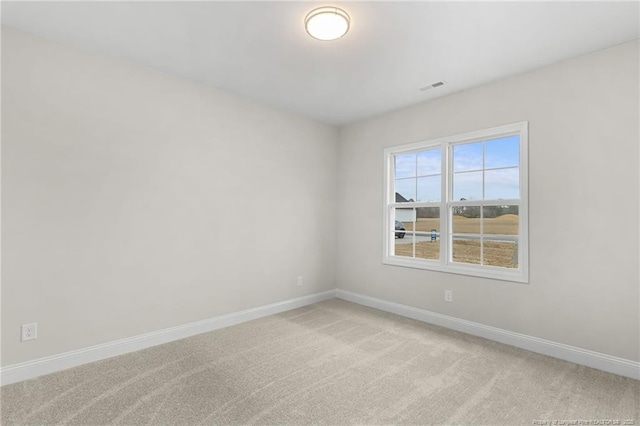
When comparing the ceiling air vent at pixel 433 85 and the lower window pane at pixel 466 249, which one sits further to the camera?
the lower window pane at pixel 466 249

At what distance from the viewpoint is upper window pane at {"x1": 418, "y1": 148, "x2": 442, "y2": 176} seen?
150 inches

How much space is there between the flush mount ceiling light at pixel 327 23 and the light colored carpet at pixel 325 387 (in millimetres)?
2551

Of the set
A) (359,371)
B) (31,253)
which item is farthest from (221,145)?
(359,371)

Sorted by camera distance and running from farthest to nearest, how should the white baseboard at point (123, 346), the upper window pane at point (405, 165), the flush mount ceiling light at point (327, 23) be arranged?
1. the upper window pane at point (405, 165)
2. the white baseboard at point (123, 346)
3. the flush mount ceiling light at point (327, 23)

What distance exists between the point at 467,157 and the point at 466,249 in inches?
40.8

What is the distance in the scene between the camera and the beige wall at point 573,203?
2.50m

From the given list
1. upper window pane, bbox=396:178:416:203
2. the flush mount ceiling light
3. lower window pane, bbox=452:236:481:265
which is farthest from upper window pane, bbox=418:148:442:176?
the flush mount ceiling light

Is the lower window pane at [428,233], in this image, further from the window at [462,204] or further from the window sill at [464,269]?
the window sill at [464,269]

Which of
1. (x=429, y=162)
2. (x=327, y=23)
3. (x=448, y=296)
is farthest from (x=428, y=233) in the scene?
(x=327, y=23)

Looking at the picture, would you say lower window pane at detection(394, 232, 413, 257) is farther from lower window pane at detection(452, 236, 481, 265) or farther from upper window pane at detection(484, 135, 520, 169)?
upper window pane at detection(484, 135, 520, 169)

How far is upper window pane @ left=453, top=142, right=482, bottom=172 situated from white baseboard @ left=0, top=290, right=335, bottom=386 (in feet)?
8.95

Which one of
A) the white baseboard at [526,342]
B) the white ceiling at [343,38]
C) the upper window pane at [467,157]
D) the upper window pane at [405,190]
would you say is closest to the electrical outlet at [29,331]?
the white ceiling at [343,38]

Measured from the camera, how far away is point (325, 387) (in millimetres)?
2283

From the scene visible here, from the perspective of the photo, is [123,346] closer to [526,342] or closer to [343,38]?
[343,38]
